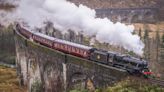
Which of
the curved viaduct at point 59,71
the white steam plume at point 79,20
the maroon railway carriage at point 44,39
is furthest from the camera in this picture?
the maroon railway carriage at point 44,39

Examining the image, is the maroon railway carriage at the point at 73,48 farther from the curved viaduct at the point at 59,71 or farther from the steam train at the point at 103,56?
the curved viaduct at the point at 59,71

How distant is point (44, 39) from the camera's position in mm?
45375

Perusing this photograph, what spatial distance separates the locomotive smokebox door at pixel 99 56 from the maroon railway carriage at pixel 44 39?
907 centimetres

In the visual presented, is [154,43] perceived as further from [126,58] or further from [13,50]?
[126,58]

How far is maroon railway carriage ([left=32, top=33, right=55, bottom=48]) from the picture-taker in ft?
142

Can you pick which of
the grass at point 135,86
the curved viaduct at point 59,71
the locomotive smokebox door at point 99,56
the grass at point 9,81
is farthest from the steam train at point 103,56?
the grass at point 9,81

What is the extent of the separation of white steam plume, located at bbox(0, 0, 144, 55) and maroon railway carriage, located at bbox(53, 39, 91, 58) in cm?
294

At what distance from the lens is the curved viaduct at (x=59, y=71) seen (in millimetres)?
32281

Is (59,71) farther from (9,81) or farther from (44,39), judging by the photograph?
(9,81)

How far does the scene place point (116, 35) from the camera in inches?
1469

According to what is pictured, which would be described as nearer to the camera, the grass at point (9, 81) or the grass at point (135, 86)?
the grass at point (135, 86)

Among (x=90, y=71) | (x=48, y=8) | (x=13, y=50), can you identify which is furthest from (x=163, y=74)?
(x=13, y=50)

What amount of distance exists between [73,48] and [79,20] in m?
10.4

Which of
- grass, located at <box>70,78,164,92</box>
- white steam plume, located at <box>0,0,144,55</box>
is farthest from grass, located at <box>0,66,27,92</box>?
grass, located at <box>70,78,164,92</box>
